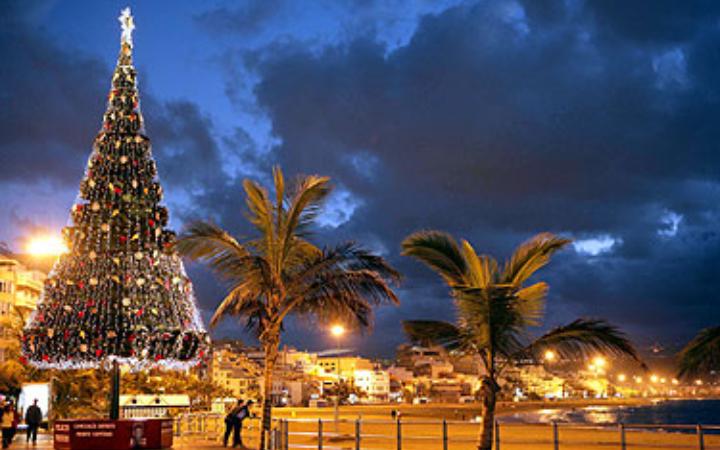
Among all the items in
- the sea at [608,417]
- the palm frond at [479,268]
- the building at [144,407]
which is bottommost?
the sea at [608,417]

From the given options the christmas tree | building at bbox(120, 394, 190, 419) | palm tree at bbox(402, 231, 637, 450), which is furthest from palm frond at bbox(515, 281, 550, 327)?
building at bbox(120, 394, 190, 419)

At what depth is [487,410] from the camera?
12734 mm

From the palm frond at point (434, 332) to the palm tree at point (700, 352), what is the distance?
3690 mm

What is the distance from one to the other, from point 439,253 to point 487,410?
2745mm

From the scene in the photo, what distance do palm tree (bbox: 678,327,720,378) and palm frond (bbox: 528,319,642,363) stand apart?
2.33ft

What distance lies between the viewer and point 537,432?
116 feet

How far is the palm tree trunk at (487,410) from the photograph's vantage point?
12.6m

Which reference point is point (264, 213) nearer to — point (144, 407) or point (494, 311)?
point (494, 311)

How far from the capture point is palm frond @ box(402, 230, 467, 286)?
1328 centimetres

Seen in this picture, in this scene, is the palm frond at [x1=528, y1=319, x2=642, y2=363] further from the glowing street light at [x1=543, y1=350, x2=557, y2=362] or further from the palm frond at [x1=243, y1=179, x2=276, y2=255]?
the palm frond at [x1=243, y1=179, x2=276, y2=255]

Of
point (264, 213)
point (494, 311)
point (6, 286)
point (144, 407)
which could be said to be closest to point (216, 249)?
point (264, 213)

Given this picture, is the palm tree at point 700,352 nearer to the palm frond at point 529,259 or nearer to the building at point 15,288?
the palm frond at point 529,259

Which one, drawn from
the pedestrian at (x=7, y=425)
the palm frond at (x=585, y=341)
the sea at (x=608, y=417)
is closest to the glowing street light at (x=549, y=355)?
the palm frond at (x=585, y=341)

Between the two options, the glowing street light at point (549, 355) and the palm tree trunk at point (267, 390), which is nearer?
the glowing street light at point (549, 355)
